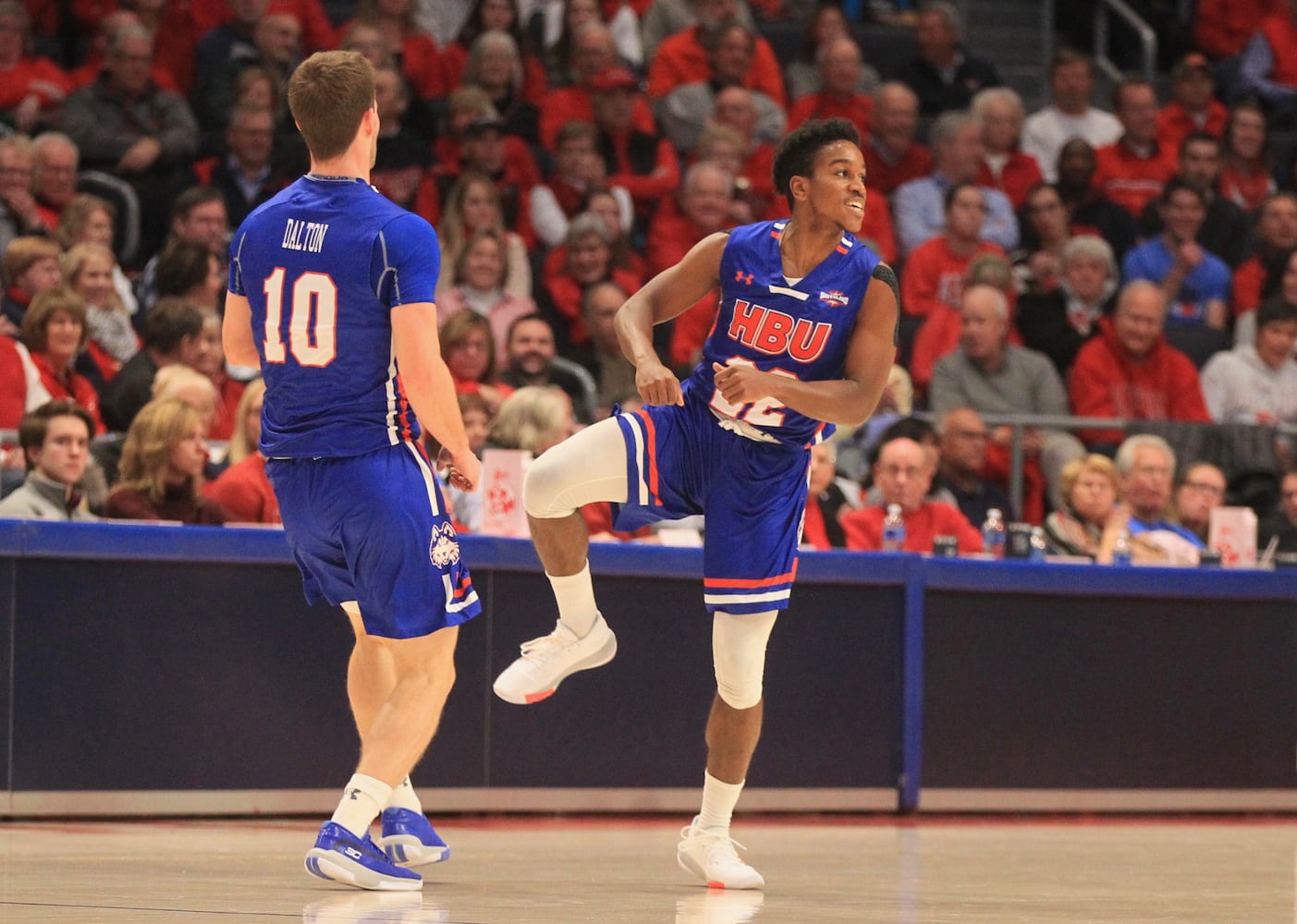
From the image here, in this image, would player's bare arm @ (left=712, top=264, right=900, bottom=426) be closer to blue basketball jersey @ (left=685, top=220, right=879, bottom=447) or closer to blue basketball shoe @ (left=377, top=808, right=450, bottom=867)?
blue basketball jersey @ (left=685, top=220, right=879, bottom=447)

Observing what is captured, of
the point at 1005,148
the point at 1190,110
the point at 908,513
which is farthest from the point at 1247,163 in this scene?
the point at 908,513

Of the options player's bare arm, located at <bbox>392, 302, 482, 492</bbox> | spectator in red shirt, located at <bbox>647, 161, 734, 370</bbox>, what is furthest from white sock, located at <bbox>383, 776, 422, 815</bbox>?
spectator in red shirt, located at <bbox>647, 161, 734, 370</bbox>

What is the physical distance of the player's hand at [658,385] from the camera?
5355 millimetres

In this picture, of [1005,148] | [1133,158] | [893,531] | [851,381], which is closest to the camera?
[851,381]

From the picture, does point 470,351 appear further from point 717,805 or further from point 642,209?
point 717,805

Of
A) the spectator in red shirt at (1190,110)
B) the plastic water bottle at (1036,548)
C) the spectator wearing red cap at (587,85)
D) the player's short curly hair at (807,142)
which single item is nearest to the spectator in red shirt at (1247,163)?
the spectator in red shirt at (1190,110)

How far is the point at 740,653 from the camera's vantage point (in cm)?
580

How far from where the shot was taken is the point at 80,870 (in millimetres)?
5523

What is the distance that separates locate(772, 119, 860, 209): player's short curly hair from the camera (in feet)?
18.7

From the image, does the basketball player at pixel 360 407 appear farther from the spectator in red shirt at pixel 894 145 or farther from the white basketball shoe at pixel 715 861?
the spectator in red shirt at pixel 894 145

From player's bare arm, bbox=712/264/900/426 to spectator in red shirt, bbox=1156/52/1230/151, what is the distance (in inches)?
338

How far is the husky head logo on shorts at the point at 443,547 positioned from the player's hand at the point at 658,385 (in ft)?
2.07

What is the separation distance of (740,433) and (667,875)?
135 cm

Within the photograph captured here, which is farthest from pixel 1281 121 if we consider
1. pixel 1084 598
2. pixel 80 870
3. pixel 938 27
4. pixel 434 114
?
pixel 80 870
